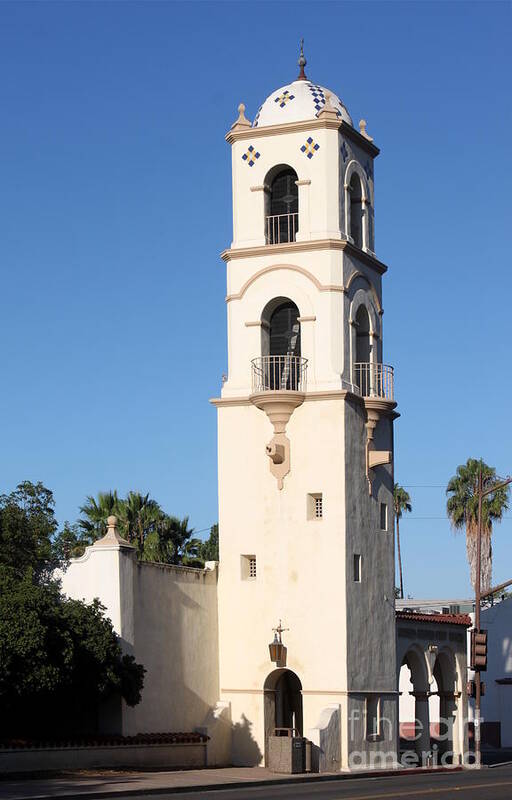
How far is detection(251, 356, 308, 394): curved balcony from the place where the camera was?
42531 millimetres

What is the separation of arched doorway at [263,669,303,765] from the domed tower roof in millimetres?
16796

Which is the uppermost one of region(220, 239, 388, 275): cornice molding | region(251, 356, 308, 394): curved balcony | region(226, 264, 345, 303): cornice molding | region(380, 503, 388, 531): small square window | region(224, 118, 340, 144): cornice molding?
region(224, 118, 340, 144): cornice molding

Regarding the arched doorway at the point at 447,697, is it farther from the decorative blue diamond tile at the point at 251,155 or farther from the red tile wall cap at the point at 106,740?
the decorative blue diamond tile at the point at 251,155

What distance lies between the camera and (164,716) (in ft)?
130

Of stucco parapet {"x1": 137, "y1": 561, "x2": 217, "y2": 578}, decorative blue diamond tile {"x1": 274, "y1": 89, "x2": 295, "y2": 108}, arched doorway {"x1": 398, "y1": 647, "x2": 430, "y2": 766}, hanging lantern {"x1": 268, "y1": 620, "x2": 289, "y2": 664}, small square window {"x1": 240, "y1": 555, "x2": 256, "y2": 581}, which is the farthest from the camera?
arched doorway {"x1": 398, "y1": 647, "x2": 430, "y2": 766}

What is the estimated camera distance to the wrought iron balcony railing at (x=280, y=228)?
144 ft

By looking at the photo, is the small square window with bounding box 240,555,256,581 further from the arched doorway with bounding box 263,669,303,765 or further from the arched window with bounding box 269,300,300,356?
the arched window with bounding box 269,300,300,356

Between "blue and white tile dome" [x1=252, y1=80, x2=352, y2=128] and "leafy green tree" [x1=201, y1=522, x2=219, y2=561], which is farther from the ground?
"blue and white tile dome" [x1=252, y1=80, x2=352, y2=128]

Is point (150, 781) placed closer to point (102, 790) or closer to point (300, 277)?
point (102, 790)

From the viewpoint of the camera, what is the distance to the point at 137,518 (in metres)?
55.6

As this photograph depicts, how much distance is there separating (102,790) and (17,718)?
6.79 meters

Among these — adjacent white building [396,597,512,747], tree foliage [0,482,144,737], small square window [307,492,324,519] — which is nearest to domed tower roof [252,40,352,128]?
small square window [307,492,324,519]

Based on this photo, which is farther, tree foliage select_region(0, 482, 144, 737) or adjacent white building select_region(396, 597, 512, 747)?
adjacent white building select_region(396, 597, 512, 747)

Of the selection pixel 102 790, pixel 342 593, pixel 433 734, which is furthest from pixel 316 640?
pixel 433 734
